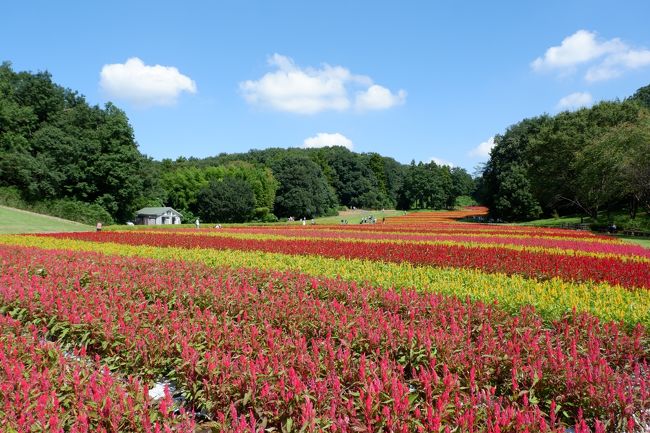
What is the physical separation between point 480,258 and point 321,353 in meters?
8.07

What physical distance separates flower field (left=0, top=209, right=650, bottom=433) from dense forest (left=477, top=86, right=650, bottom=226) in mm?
28173

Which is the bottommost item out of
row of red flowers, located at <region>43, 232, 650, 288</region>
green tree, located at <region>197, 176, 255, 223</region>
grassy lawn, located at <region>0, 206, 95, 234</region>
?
row of red flowers, located at <region>43, 232, 650, 288</region>

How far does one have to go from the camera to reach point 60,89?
222 ft

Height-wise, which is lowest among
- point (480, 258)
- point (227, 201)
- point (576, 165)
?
point (480, 258)

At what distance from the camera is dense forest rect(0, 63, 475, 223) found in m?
47.4

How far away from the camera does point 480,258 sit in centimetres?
1164

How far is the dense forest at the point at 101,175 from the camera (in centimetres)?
4741

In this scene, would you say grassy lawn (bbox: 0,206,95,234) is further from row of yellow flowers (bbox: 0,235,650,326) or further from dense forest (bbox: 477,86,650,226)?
dense forest (bbox: 477,86,650,226)

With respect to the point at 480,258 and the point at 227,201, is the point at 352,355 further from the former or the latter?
the point at 227,201

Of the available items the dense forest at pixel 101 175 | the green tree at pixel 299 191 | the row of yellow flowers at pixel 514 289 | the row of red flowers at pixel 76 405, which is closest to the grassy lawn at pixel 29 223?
the dense forest at pixel 101 175

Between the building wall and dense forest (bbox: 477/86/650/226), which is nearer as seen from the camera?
dense forest (bbox: 477/86/650/226)

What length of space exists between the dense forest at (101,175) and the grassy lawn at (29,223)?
4.41 m

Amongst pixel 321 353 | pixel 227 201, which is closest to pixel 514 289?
pixel 321 353

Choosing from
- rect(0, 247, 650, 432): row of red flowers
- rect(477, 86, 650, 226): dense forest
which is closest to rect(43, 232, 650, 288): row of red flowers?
rect(0, 247, 650, 432): row of red flowers
